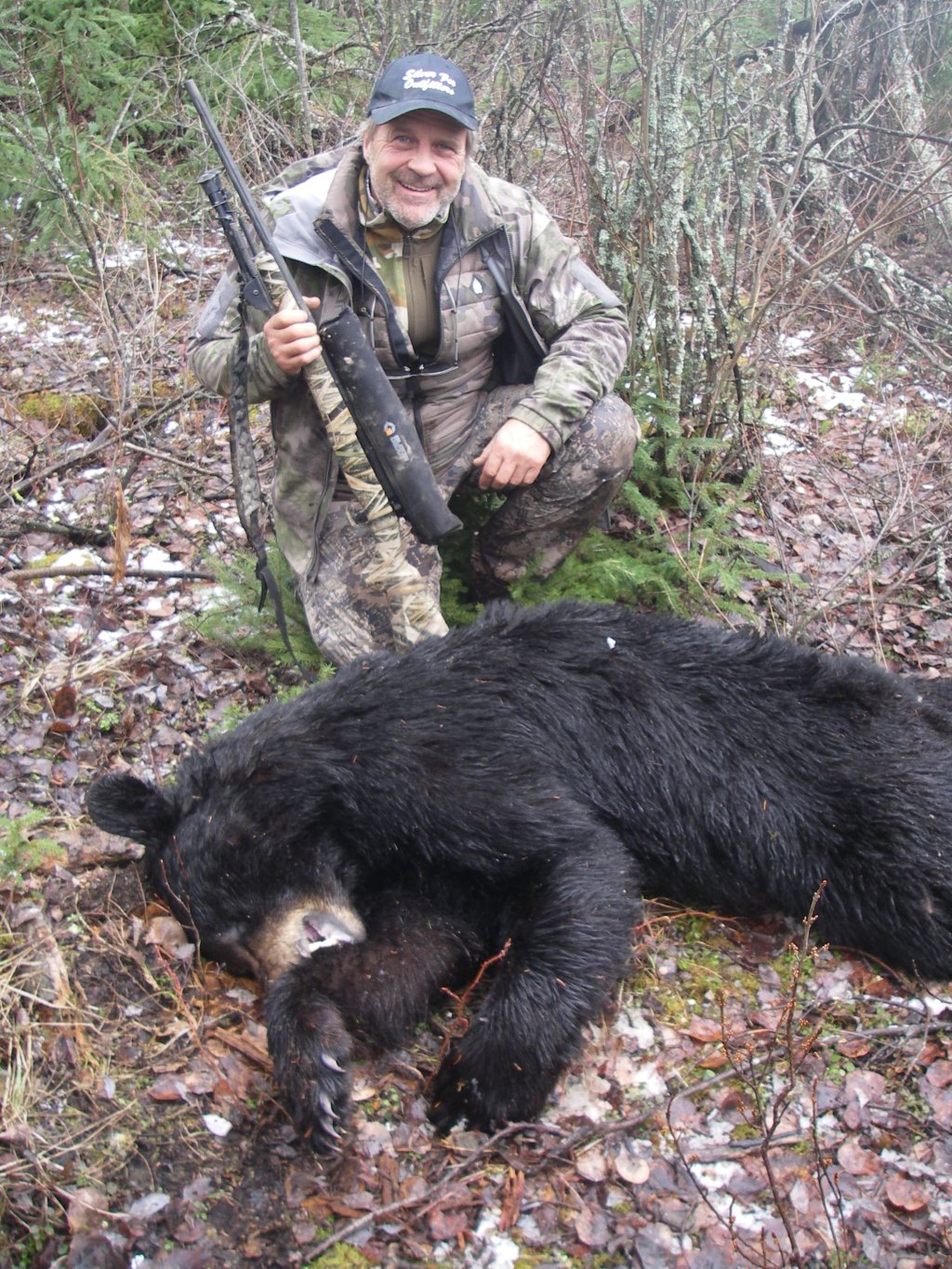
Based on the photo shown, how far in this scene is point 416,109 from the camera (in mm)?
3963

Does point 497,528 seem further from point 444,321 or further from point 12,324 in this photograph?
point 12,324

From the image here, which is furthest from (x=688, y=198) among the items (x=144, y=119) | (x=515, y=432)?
(x=144, y=119)

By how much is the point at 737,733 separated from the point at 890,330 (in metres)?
5.09

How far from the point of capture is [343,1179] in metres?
2.71

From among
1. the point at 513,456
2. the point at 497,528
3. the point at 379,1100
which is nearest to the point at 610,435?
the point at 513,456

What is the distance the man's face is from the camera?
4.07 metres

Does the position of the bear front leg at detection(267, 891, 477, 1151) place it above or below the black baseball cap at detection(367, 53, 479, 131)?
below

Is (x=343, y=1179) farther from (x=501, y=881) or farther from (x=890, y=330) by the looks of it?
(x=890, y=330)

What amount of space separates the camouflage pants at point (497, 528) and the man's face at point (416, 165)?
923mm

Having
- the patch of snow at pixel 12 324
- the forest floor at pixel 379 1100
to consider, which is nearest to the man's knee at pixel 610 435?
the forest floor at pixel 379 1100

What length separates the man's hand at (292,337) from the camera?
3.75 metres

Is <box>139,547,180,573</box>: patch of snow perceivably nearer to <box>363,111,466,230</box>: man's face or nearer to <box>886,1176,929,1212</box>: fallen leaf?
<box>363,111,466,230</box>: man's face

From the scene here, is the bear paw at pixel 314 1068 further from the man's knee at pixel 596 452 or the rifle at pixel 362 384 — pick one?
the man's knee at pixel 596 452

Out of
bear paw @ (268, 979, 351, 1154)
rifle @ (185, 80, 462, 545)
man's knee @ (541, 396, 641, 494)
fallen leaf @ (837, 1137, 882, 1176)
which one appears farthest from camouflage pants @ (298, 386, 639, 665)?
fallen leaf @ (837, 1137, 882, 1176)
